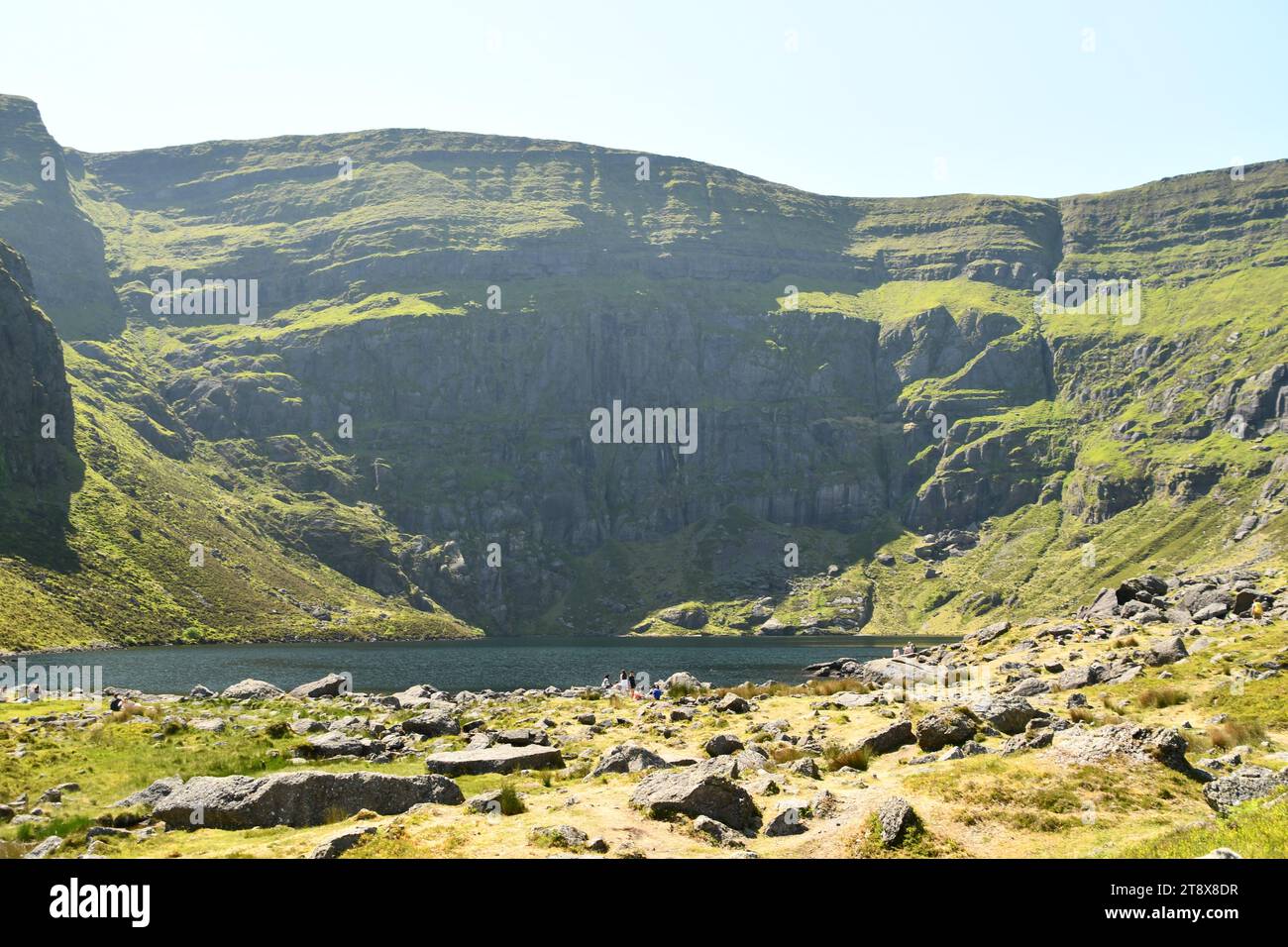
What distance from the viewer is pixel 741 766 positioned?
27594mm

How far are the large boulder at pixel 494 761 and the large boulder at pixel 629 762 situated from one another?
7.09 ft

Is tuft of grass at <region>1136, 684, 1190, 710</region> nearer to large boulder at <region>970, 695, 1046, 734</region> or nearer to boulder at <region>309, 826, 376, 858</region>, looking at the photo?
large boulder at <region>970, 695, 1046, 734</region>

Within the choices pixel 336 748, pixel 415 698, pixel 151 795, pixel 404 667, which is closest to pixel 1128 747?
pixel 151 795

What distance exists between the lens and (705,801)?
68.3 ft

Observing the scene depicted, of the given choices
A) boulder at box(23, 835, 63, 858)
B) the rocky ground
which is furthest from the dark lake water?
boulder at box(23, 835, 63, 858)

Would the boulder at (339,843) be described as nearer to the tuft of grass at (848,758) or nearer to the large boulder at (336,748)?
the tuft of grass at (848,758)

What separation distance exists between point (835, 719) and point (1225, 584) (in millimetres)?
57536

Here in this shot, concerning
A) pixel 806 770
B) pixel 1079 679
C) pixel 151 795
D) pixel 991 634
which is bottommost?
pixel 991 634

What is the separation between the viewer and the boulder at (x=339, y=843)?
1659 cm

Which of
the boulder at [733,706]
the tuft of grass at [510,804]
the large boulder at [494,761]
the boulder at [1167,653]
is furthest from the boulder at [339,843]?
the boulder at [1167,653]

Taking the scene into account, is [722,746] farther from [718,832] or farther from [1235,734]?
[1235,734]

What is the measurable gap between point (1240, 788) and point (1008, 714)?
31.2 feet
